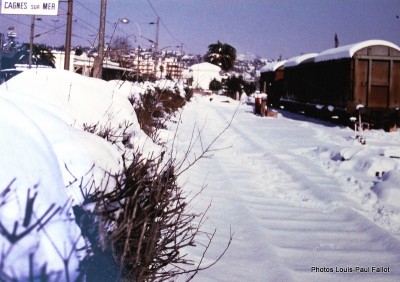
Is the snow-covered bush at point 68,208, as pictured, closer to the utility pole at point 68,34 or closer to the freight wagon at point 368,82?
Result: the utility pole at point 68,34

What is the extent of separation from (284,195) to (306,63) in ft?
64.5

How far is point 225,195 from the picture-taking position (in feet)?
23.0

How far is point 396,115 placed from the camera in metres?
18.7

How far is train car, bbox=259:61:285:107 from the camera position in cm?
3478

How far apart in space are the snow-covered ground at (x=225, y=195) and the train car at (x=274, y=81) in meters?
24.0

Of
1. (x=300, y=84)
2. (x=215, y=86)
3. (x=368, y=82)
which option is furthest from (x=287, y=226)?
(x=215, y=86)

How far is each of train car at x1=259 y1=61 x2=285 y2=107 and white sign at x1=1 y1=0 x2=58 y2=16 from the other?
83.6 ft

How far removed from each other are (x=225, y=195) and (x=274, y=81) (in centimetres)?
2985

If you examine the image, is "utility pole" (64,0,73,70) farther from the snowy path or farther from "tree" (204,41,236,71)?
"tree" (204,41,236,71)

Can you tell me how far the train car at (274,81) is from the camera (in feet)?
114

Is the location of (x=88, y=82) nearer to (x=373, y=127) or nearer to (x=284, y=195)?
(x=284, y=195)

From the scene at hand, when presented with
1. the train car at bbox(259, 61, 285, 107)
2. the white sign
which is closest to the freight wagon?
the white sign

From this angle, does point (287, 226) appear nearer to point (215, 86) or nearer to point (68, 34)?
point (68, 34)

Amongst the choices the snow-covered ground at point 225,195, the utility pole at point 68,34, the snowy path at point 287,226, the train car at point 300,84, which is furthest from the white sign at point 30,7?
the train car at point 300,84
